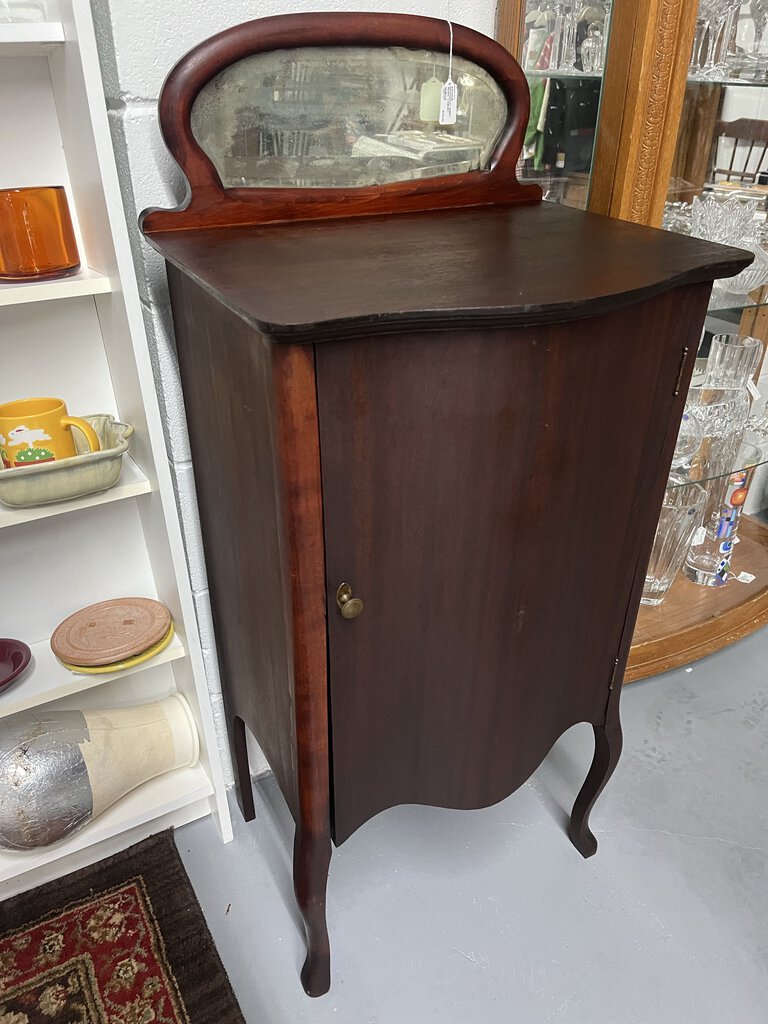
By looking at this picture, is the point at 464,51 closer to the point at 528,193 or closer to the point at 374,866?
the point at 528,193

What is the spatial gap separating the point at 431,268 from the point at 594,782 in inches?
35.2

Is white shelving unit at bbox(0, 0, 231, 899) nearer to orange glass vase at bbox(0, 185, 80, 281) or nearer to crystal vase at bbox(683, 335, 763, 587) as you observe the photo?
orange glass vase at bbox(0, 185, 80, 281)

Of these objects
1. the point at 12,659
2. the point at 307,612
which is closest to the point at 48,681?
the point at 12,659

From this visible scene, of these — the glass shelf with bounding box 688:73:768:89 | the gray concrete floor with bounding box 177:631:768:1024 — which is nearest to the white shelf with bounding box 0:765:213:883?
the gray concrete floor with bounding box 177:631:768:1024

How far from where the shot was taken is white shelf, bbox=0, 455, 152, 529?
37.9 inches

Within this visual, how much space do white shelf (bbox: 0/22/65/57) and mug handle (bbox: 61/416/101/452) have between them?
0.42 meters

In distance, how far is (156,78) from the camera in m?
0.90

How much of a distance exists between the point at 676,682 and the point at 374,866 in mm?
821

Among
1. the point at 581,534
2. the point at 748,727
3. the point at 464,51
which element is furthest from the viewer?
the point at 748,727

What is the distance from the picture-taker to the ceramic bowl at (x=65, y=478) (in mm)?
940

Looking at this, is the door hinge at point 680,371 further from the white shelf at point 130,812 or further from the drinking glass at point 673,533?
the white shelf at point 130,812

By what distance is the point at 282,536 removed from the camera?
0.74 m

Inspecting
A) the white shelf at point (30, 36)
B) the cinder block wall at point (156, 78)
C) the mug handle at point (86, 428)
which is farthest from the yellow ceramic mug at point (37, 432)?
the white shelf at point (30, 36)

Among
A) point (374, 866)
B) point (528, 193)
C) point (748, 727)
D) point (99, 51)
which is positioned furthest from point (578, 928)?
point (99, 51)
